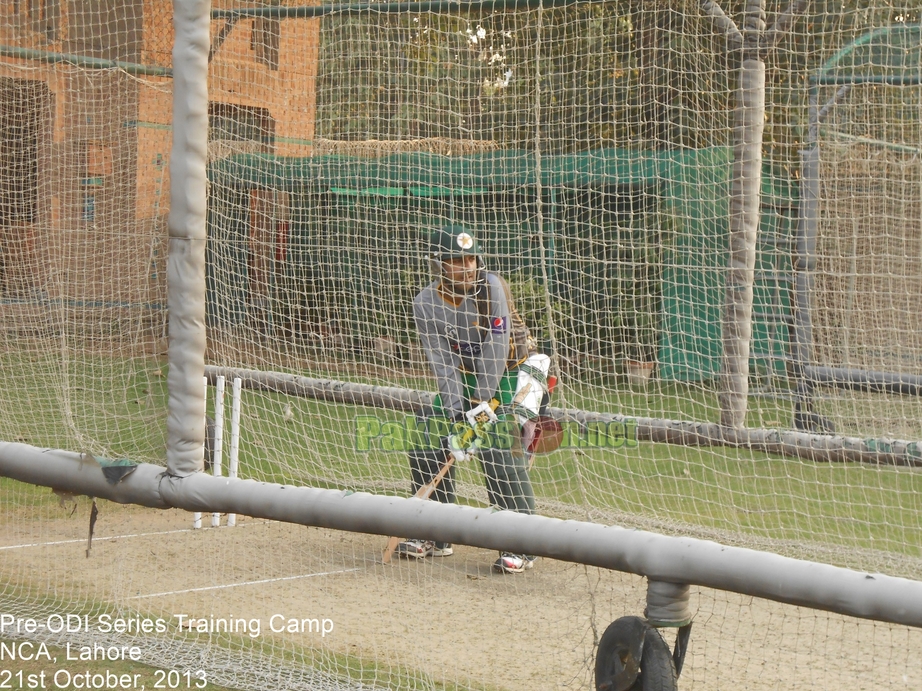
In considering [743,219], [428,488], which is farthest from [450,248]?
[743,219]

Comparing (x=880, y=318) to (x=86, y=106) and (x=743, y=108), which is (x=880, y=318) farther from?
(x=86, y=106)

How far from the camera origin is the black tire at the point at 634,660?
3113 millimetres

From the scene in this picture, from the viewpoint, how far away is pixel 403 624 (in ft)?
14.6

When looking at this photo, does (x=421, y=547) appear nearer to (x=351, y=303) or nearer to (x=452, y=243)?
(x=351, y=303)

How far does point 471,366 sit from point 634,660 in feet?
7.43

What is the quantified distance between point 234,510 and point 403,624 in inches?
42.3

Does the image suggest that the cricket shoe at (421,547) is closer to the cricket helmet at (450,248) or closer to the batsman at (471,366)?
the batsman at (471,366)

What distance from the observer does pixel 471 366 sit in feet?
17.0

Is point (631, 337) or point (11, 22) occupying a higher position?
point (11, 22)

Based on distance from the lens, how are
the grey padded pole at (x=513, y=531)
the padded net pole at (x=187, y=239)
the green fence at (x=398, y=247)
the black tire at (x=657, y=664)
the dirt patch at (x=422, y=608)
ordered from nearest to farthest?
1. the grey padded pole at (x=513, y=531)
2. the black tire at (x=657, y=664)
3. the padded net pole at (x=187, y=239)
4. the dirt patch at (x=422, y=608)
5. the green fence at (x=398, y=247)

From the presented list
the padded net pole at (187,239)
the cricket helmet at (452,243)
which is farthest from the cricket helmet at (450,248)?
the padded net pole at (187,239)

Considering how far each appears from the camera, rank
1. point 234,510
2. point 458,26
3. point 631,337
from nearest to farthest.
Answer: point 234,510, point 458,26, point 631,337

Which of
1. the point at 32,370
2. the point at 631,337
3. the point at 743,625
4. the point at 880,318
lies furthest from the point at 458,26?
the point at 880,318

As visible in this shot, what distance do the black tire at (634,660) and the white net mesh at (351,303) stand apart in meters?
0.38
